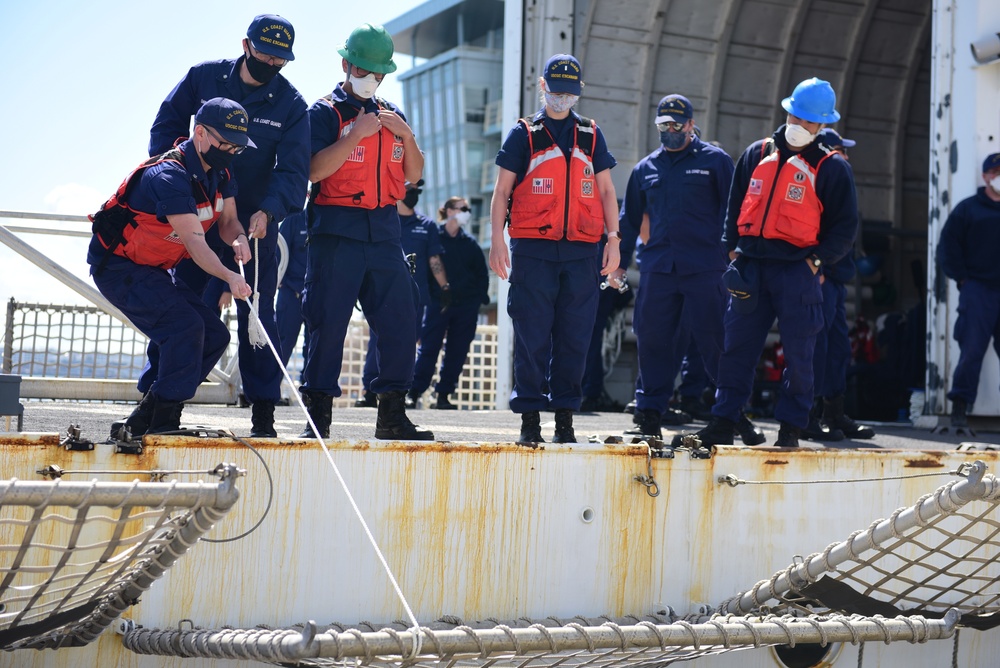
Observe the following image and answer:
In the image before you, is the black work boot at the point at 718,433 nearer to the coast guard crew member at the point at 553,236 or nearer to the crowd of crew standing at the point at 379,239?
the crowd of crew standing at the point at 379,239

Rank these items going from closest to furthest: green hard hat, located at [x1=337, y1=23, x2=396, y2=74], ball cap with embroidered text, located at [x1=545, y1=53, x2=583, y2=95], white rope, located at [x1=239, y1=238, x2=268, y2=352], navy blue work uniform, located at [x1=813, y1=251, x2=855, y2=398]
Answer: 1. white rope, located at [x1=239, y1=238, x2=268, y2=352]
2. green hard hat, located at [x1=337, y1=23, x2=396, y2=74]
3. ball cap with embroidered text, located at [x1=545, y1=53, x2=583, y2=95]
4. navy blue work uniform, located at [x1=813, y1=251, x2=855, y2=398]

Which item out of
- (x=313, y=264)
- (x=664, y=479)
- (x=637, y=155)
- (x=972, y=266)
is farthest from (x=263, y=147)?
(x=637, y=155)

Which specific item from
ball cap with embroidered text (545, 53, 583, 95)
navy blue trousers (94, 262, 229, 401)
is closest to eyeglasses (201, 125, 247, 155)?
navy blue trousers (94, 262, 229, 401)

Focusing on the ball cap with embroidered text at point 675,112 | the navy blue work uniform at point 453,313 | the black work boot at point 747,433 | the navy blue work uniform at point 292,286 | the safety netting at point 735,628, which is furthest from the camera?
the navy blue work uniform at point 453,313

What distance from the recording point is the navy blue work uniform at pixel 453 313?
Answer: 32.9 ft

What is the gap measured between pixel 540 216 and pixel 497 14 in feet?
175

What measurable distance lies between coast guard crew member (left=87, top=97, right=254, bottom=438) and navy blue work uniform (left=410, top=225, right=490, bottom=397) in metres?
5.58

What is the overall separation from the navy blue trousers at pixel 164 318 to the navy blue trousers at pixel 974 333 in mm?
4982

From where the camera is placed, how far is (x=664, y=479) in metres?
4.68

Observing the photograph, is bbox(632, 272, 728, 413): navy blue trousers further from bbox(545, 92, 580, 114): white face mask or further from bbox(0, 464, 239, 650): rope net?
bbox(0, 464, 239, 650): rope net

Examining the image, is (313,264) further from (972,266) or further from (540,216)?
(972,266)

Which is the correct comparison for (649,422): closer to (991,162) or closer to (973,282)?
(973,282)

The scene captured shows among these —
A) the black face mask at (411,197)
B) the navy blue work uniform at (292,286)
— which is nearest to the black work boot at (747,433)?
the navy blue work uniform at (292,286)

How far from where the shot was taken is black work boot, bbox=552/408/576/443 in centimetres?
514
